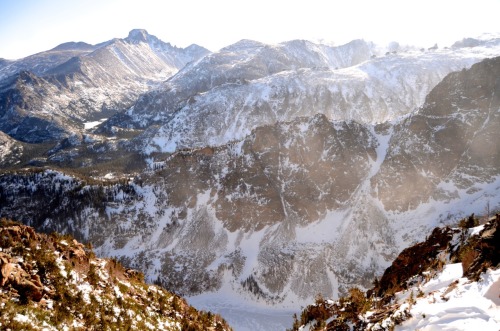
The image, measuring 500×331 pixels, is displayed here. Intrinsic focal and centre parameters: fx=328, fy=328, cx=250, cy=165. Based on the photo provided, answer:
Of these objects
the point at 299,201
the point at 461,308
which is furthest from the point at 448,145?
the point at 461,308

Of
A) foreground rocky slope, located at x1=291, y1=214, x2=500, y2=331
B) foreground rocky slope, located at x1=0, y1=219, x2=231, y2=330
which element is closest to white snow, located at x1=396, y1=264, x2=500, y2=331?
foreground rocky slope, located at x1=291, y1=214, x2=500, y2=331

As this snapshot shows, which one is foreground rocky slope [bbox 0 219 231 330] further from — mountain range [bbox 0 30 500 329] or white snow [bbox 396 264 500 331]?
mountain range [bbox 0 30 500 329]

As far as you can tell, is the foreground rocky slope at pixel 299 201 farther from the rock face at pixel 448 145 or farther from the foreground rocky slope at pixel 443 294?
the foreground rocky slope at pixel 443 294

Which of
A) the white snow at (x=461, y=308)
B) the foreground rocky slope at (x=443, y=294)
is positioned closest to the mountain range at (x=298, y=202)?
the foreground rocky slope at (x=443, y=294)

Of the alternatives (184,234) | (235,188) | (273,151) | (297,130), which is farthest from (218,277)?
(297,130)

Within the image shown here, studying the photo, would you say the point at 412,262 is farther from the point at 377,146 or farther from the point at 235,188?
the point at 377,146

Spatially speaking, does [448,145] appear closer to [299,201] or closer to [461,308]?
[299,201]
